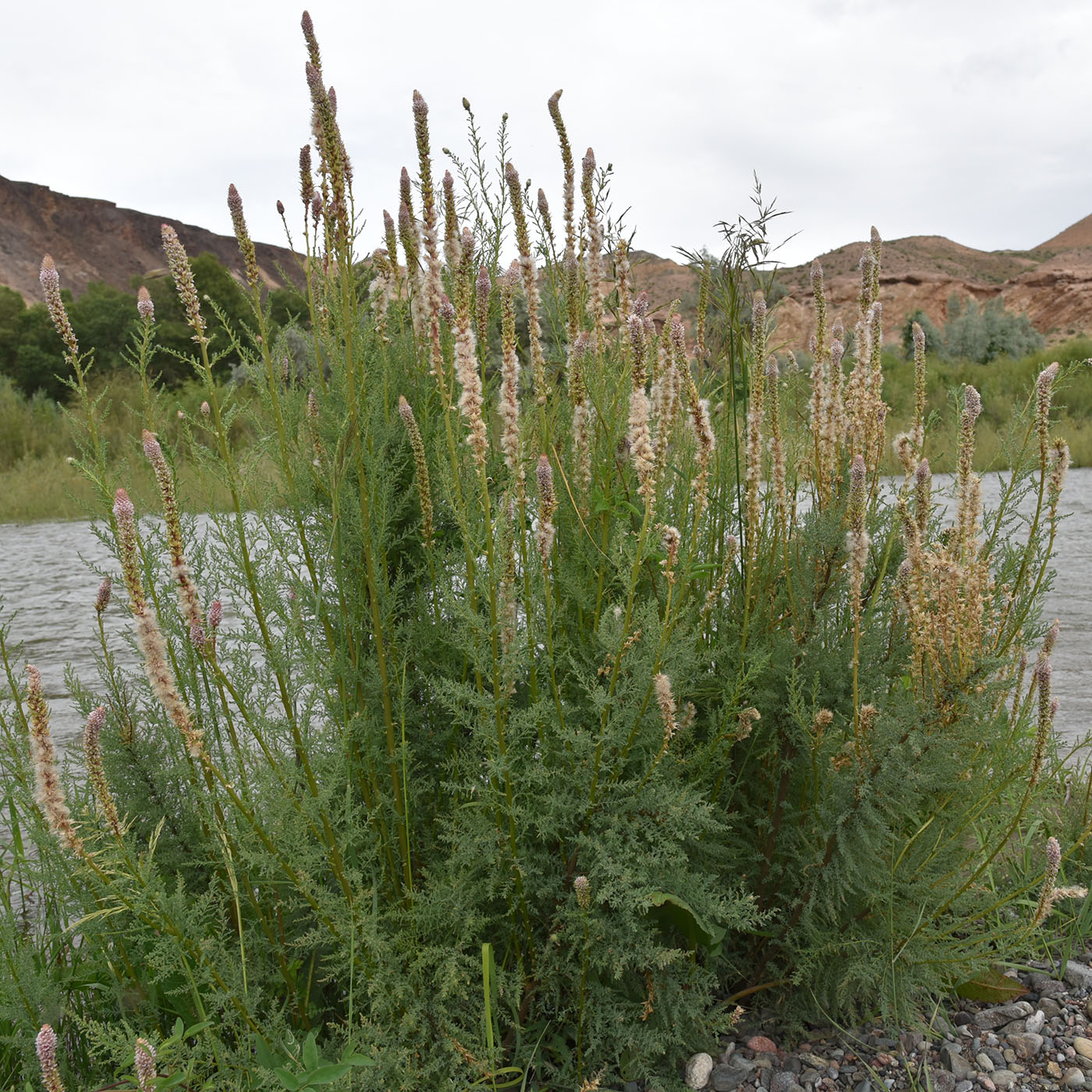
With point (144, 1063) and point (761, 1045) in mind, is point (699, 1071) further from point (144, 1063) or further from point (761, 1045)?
point (144, 1063)

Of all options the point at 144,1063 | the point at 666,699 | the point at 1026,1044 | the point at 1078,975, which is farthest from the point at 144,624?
the point at 1078,975

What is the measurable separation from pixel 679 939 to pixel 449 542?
1108 millimetres

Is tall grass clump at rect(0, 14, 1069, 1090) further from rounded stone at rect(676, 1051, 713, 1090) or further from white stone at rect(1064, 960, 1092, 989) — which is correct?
white stone at rect(1064, 960, 1092, 989)

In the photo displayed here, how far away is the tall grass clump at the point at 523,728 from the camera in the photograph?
1.61 meters

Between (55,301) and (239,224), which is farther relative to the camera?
(239,224)

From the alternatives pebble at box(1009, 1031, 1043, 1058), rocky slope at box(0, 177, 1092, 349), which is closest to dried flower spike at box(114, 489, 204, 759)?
pebble at box(1009, 1031, 1043, 1058)

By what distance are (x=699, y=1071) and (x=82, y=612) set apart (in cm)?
537

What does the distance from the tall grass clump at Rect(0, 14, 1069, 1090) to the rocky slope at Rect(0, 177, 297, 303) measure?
49152 mm

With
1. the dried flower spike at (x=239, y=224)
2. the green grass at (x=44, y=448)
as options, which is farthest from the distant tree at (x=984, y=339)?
the dried flower spike at (x=239, y=224)

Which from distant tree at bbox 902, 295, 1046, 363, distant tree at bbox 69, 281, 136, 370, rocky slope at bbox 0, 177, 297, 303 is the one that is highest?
rocky slope at bbox 0, 177, 297, 303

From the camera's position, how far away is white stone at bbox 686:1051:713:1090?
5.93ft

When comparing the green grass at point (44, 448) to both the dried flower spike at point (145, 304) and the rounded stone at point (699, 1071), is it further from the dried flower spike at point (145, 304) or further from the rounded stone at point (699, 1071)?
the rounded stone at point (699, 1071)

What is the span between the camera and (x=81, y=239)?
5331cm

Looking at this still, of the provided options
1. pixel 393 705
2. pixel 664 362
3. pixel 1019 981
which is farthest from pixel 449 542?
pixel 1019 981
